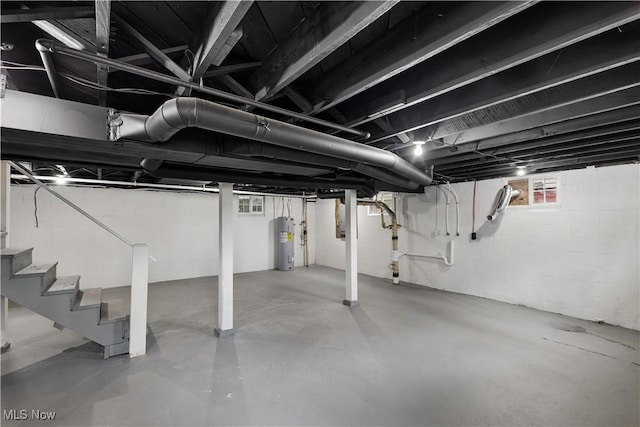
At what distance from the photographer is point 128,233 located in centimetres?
546

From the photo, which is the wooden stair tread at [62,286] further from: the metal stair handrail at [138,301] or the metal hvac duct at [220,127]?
the metal hvac duct at [220,127]

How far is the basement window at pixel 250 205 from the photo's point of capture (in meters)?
6.93

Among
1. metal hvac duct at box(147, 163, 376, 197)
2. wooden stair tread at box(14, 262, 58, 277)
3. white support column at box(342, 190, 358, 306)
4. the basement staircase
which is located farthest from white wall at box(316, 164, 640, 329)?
wooden stair tread at box(14, 262, 58, 277)

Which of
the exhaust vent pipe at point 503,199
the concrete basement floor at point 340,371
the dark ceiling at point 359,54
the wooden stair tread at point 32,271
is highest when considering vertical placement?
the dark ceiling at point 359,54

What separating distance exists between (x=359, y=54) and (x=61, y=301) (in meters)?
3.19

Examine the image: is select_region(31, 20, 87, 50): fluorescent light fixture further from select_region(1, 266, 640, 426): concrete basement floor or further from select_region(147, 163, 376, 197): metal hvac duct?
select_region(1, 266, 640, 426): concrete basement floor

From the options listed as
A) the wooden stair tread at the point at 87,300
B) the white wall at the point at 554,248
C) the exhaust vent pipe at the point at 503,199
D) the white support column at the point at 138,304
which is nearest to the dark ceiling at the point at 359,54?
the white support column at the point at 138,304

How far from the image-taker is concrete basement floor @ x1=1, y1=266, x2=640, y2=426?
186 cm

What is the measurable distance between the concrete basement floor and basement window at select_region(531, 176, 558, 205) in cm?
164

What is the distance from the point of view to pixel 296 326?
3385 millimetres

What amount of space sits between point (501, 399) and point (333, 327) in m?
1.79

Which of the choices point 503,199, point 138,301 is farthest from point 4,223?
point 503,199

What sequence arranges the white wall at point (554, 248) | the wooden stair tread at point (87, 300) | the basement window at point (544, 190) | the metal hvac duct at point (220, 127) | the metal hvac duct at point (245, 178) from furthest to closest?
the basement window at point (544, 190)
the white wall at point (554, 248)
the metal hvac duct at point (245, 178)
the wooden stair tread at point (87, 300)
the metal hvac duct at point (220, 127)

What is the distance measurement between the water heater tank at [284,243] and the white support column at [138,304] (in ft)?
14.3
